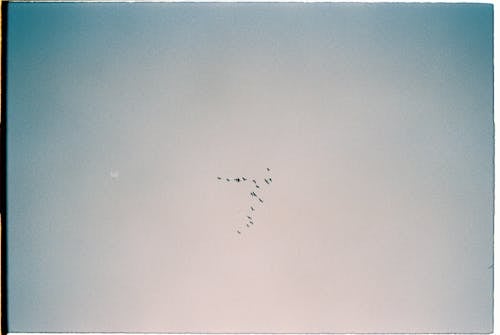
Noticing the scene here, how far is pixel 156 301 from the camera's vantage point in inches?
52.6

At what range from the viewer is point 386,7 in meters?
1.33

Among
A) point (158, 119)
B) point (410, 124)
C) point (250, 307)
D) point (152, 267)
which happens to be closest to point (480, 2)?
point (410, 124)

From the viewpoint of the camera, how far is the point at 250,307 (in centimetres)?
134

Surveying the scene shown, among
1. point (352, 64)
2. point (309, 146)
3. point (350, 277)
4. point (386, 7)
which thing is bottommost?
point (350, 277)

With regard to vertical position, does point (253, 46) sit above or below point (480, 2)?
below

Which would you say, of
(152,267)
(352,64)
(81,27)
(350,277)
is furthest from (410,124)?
(81,27)

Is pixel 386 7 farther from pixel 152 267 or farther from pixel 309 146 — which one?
pixel 152 267

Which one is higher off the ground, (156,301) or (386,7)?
(386,7)

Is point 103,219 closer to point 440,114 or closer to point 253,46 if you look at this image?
point 253,46

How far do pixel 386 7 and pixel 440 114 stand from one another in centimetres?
43

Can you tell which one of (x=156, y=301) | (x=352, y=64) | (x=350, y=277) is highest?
(x=352, y=64)

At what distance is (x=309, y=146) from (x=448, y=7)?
0.70 m

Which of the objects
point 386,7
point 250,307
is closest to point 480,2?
point 386,7

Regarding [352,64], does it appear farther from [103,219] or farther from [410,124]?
[103,219]
